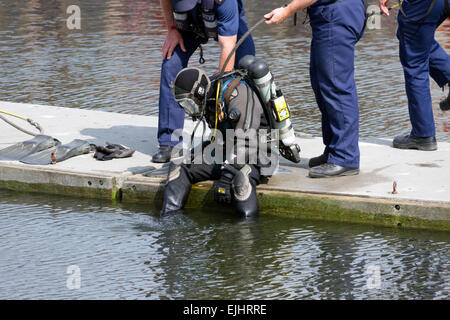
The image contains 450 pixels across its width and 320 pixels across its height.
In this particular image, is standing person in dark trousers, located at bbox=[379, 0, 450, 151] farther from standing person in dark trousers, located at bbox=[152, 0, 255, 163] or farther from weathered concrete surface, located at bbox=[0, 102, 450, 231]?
standing person in dark trousers, located at bbox=[152, 0, 255, 163]

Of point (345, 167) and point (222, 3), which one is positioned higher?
point (222, 3)

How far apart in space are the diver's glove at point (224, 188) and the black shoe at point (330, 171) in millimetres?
→ 634

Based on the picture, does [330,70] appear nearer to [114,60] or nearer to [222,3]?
[222,3]

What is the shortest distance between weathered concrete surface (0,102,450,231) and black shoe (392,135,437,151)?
3.5 inches

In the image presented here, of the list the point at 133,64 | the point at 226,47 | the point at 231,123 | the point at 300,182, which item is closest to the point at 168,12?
the point at 226,47

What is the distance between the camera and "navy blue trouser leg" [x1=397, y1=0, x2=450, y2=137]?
6898 mm

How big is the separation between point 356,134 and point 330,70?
493 millimetres

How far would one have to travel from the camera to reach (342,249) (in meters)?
5.52

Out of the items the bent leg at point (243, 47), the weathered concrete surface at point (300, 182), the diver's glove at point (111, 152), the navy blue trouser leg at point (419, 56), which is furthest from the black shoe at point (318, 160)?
the diver's glove at point (111, 152)

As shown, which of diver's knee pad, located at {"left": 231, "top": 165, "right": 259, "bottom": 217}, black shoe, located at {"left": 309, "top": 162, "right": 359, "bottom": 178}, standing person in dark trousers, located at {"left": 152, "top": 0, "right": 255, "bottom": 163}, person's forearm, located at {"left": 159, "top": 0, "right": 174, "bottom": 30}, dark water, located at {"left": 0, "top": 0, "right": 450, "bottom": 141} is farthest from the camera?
dark water, located at {"left": 0, "top": 0, "right": 450, "bottom": 141}

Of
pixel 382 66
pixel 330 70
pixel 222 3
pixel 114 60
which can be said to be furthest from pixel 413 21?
pixel 114 60

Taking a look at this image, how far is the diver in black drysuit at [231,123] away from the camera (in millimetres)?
6016

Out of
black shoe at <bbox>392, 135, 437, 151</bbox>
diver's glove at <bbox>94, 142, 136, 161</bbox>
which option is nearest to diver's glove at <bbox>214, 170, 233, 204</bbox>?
diver's glove at <bbox>94, 142, 136, 161</bbox>

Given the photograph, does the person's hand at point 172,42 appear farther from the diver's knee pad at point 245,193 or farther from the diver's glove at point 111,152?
the diver's knee pad at point 245,193
